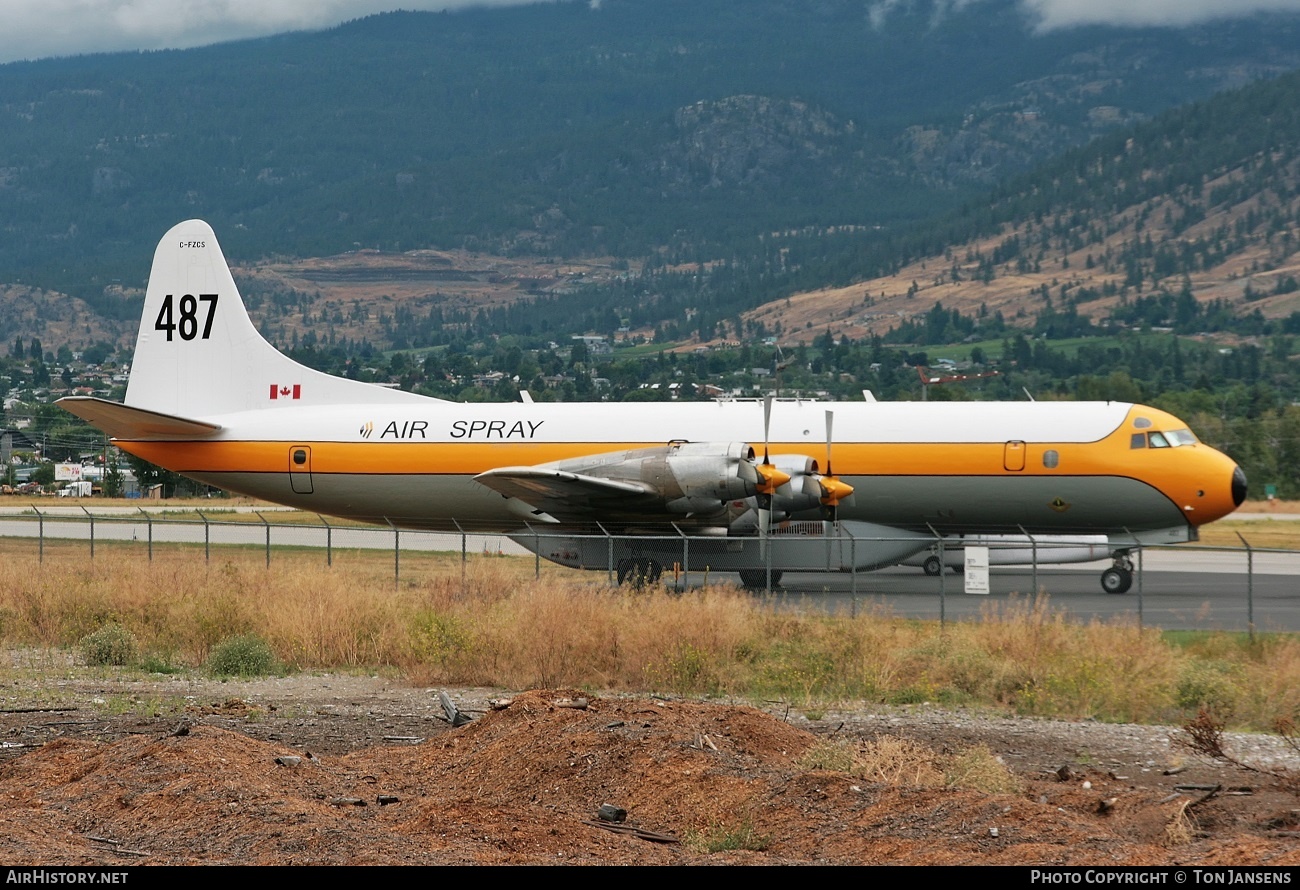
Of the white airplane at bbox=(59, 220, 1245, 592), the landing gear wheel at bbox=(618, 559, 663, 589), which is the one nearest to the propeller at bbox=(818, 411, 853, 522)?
the white airplane at bbox=(59, 220, 1245, 592)

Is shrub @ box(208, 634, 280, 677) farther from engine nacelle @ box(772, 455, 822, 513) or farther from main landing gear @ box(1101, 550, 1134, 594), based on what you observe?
main landing gear @ box(1101, 550, 1134, 594)

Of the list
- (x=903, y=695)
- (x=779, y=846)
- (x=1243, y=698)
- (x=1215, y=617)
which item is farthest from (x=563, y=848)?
(x=1215, y=617)

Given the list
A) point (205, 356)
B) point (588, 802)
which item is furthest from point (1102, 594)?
point (205, 356)

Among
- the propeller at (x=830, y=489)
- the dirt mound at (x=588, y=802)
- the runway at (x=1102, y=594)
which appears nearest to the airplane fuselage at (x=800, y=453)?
the propeller at (x=830, y=489)

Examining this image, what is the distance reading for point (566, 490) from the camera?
31062 mm

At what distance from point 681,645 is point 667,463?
9.61 m

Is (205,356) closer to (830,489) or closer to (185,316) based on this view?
(185,316)

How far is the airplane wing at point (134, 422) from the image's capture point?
3394 centimetres

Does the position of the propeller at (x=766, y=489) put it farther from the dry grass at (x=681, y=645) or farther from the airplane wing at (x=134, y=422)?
Answer: the airplane wing at (x=134, y=422)

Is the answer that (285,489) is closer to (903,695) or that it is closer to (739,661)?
(739,661)

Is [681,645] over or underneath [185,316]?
underneath

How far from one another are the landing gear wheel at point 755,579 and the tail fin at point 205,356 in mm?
9785

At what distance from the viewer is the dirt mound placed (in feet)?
36.6

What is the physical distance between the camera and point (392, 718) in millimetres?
18062
